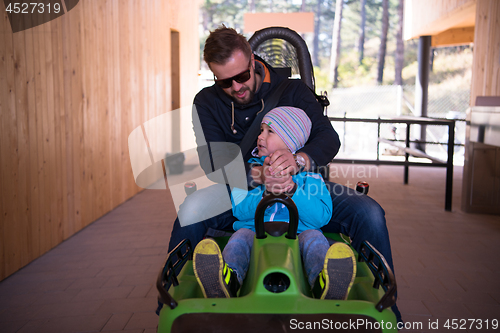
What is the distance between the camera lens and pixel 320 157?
1895 mm

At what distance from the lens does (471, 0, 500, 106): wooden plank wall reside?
393cm

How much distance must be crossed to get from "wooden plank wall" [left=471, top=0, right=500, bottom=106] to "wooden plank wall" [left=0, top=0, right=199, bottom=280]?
3702 mm

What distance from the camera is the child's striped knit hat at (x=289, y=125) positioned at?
191cm

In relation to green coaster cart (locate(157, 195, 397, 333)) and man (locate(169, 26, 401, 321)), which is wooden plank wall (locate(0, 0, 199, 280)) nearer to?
man (locate(169, 26, 401, 321))

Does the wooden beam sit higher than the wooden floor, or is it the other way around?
the wooden beam

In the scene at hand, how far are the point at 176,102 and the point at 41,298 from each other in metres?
5.27

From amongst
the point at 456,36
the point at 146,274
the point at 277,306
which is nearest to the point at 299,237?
the point at 277,306

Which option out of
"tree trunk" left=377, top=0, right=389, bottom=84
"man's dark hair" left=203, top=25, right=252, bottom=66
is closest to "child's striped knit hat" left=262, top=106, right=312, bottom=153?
"man's dark hair" left=203, top=25, right=252, bottom=66

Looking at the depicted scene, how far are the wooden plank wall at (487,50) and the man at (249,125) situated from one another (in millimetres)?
2696

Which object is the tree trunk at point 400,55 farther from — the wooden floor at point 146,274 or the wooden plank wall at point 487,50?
the wooden floor at point 146,274

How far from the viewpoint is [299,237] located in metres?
1.61

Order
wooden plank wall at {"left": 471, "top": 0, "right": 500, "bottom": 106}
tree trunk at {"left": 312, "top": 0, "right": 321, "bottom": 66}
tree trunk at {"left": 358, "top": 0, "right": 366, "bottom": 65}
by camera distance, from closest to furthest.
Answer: wooden plank wall at {"left": 471, "top": 0, "right": 500, "bottom": 106} < tree trunk at {"left": 358, "top": 0, "right": 366, "bottom": 65} < tree trunk at {"left": 312, "top": 0, "right": 321, "bottom": 66}

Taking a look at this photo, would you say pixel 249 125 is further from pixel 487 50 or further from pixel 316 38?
pixel 316 38

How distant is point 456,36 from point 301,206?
7120 mm
